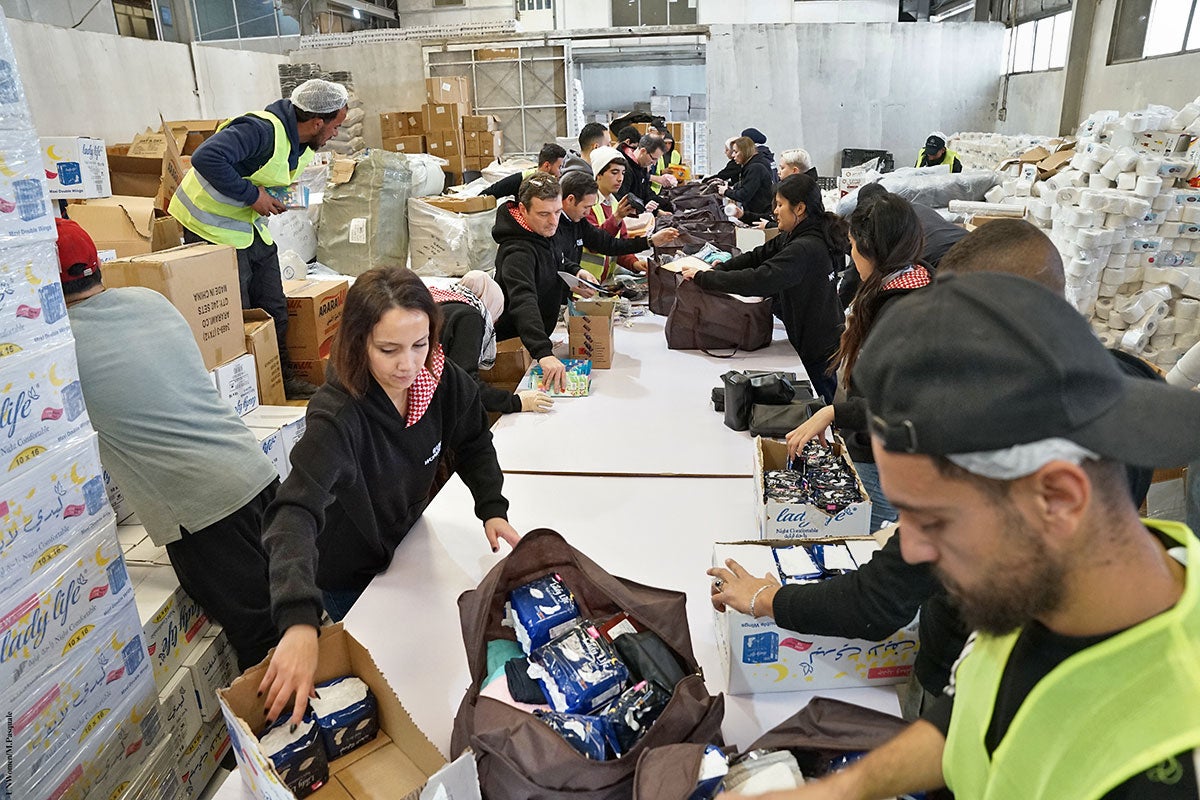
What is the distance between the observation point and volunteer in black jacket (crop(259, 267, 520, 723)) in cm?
150

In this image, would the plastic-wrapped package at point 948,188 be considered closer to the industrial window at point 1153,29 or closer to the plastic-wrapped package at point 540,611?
the industrial window at point 1153,29

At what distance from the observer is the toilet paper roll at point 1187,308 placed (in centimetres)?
480

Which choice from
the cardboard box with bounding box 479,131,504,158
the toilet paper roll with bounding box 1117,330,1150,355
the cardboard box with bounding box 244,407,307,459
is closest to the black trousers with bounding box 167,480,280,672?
the cardboard box with bounding box 244,407,307,459

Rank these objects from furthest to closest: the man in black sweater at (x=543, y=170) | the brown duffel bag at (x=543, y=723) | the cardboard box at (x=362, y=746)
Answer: the man in black sweater at (x=543, y=170)
the cardboard box at (x=362, y=746)
the brown duffel bag at (x=543, y=723)

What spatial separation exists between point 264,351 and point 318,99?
1.24m

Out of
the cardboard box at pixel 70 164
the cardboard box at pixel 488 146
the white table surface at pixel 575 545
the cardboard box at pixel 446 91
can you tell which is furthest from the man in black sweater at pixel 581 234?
the cardboard box at pixel 446 91

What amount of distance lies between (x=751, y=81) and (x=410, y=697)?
12193 millimetres

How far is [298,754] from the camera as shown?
1.17m

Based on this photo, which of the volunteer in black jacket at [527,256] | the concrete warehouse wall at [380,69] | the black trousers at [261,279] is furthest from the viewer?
the concrete warehouse wall at [380,69]

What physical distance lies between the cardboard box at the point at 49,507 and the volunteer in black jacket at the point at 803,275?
229 centimetres

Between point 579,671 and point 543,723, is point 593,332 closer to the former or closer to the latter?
point 579,671

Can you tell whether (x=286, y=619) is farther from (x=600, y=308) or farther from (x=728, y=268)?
(x=728, y=268)

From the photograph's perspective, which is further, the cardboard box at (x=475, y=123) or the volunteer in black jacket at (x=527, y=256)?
the cardboard box at (x=475, y=123)

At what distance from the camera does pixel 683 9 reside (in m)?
14.9
